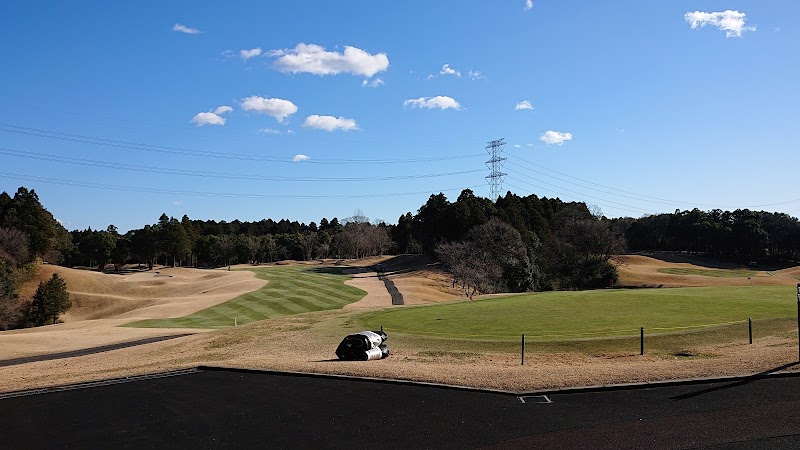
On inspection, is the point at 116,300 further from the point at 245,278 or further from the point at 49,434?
the point at 49,434

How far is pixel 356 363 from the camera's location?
23141 mm

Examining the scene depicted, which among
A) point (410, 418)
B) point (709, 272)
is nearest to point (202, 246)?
point (709, 272)

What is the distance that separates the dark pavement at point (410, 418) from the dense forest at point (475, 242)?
191ft

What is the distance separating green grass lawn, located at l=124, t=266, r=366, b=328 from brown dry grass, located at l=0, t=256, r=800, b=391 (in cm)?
630

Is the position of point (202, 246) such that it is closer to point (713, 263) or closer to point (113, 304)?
point (113, 304)

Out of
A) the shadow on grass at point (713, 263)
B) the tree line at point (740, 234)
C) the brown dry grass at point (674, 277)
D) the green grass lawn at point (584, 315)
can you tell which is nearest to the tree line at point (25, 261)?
the green grass lawn at point (584, 315)

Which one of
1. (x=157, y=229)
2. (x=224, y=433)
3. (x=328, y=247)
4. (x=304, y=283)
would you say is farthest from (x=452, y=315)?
(x=328, y=247)

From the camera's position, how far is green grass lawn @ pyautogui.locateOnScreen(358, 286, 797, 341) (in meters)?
31.8

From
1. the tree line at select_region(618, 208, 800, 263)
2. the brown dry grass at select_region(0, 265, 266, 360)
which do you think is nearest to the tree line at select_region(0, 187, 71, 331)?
the brown dry grass at select_region(0, 265, 266, 360)

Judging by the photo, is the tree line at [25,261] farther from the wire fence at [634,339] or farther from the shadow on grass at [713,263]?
the shadow on grass at [713,263]

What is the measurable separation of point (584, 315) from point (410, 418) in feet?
86.7

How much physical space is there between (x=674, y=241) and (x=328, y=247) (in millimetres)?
107161

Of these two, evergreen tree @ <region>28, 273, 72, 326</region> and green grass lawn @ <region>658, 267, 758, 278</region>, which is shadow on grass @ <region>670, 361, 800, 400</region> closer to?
evergreen tree @ <region>28, 273, 72, 326</region>

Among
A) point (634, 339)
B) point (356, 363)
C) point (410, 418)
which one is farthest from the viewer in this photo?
point (634, 339)
